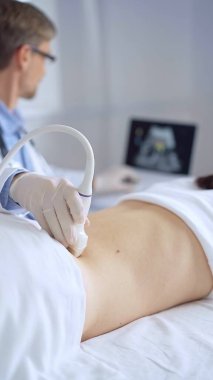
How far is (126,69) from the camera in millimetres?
2832

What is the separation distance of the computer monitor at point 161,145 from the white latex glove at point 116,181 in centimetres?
19

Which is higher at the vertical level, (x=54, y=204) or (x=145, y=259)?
(x=54, y=204)

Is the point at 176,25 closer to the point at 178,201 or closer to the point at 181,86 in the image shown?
the point at 181,86

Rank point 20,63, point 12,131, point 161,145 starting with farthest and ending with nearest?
point 161,145
point 20,63
point 12,131

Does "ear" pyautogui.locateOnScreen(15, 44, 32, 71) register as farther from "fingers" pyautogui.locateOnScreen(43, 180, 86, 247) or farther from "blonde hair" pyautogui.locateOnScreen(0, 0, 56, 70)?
"fingers" pyautogui.locateOnScreen(43, 180, 86, 247)

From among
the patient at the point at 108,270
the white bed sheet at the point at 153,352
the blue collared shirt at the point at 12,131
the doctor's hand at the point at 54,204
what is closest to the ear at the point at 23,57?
the blue collared shirt at the point at 12,131

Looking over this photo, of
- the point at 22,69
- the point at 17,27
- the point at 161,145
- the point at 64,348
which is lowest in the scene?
the point at 64,348

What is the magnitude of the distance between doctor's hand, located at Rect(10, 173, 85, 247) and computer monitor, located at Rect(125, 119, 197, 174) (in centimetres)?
162

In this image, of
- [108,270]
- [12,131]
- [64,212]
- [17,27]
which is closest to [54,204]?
[64,212]

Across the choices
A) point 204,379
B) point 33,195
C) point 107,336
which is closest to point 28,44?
point 33,195

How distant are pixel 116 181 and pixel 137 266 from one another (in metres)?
1.37

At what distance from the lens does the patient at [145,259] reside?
34.5 inches

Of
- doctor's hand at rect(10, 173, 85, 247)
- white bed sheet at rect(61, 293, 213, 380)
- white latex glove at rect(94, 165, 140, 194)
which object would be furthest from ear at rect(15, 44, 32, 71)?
white bed sheet at rect(61, 293, 213, 380)

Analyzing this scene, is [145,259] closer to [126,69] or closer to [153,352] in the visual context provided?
[153,352]
